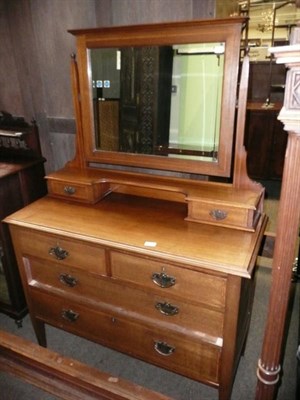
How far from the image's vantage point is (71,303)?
66.7 inches

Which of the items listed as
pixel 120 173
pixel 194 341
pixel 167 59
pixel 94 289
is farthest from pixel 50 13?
pixel 194 341

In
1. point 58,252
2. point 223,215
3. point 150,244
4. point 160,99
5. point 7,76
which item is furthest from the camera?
point 7,76

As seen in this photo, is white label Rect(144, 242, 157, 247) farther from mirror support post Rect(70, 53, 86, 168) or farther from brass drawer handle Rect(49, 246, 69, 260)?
mirror support post Rect(70, 53, 86, 168)

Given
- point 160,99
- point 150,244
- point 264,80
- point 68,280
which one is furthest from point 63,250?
point 264,80

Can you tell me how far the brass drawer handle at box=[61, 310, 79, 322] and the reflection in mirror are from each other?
0.91 metres

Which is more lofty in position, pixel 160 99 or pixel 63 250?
pixel 160 99

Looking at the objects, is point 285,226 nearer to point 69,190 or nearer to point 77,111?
point 69,190

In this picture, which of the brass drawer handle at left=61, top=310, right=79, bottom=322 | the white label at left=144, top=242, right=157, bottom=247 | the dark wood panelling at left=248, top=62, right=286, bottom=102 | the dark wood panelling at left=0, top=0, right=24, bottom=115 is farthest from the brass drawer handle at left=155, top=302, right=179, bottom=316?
Result: the dark wood panelling at left=248, top=62, right=286, bottom=102

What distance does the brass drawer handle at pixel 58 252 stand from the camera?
5.11 ft

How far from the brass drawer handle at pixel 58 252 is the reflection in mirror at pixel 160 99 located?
64 cm

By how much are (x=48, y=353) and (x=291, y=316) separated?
1.67 m

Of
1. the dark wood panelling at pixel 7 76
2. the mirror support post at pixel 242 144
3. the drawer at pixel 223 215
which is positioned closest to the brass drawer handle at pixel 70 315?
the drawer at pixel 223 215

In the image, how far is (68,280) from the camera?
1642 millimetres

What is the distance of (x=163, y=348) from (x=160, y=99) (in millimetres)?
1223
